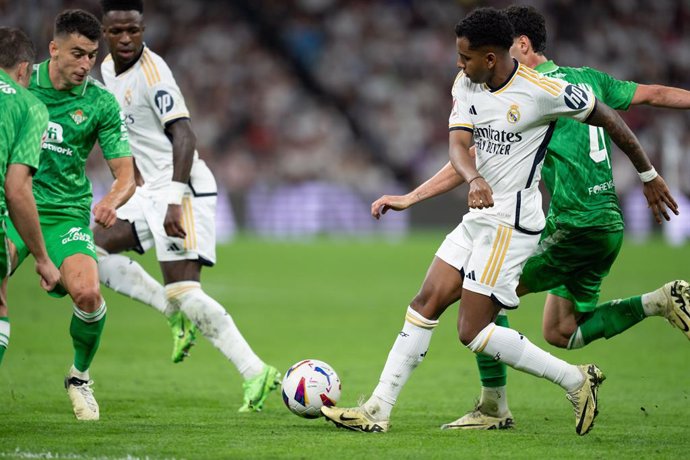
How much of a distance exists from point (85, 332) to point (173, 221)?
951 millimetres

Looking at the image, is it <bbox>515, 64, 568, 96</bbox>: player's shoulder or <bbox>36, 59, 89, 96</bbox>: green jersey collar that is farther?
<bbox>36, 59, 89, 96</bbox>: green jersey collar


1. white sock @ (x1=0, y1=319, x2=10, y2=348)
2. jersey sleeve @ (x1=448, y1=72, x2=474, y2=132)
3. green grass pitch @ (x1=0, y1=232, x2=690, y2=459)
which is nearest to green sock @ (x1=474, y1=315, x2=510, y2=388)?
green grass pitch @ (x1=0, y1=232, x2=690, y2=459)

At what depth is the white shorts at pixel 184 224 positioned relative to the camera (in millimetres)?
7844

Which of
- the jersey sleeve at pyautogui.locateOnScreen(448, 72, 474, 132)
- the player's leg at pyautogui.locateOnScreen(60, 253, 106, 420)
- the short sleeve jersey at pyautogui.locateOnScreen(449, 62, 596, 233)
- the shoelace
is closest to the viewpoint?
the short sleeve jersey at pyautogui.locateOnScreen(449, 62, 596, 233)

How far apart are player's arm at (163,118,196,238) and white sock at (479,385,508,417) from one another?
91.7 inches

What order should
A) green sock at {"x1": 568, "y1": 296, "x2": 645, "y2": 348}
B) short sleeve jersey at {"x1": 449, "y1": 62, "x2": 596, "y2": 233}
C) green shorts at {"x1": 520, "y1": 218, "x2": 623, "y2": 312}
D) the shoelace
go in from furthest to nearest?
green sock at {"x1": 568, "y1": 296, "x2": 645, "y2": 348} < green shorts at {"x1": 520, "y1": 218, "x2": 623, "y2": 312} < the shoelace < short sleeve jersey at {"x1": 449, "y1": 62, "x2": 596, "y2": 233}

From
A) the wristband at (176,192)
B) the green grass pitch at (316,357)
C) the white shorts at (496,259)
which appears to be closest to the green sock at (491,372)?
the green grass pitch at (316,357)

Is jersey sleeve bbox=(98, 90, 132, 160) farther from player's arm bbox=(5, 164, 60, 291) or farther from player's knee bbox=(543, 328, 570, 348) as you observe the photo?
A: player's knee bbox=(543, 328, 570, 348)

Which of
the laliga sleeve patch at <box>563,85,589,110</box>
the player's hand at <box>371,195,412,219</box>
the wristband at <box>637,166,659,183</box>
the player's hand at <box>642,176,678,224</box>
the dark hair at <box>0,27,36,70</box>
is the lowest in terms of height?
the player's hand at <box>371,195,412,219</box>

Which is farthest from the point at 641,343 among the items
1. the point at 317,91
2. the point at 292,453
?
the point at 317,91

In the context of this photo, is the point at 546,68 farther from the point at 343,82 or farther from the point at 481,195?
the point at 343,82

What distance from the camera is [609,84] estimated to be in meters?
7.00

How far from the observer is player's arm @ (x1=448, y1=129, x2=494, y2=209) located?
596 cm

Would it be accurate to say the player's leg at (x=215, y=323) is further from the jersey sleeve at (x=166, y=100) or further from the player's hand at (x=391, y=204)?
the player's hand at (x=391, y=204)
